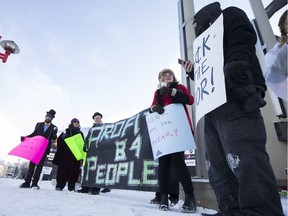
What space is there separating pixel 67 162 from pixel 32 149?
716 mm

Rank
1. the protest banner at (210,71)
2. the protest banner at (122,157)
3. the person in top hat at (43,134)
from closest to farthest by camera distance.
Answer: the protest banner at (210,71)
the protest banner at (122,157)
the person in top hat at (43,134)

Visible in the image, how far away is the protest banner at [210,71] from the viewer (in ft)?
4.62

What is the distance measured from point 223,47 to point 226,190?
908 mm

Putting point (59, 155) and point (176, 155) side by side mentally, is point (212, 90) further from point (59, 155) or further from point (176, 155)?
point (59, 155)

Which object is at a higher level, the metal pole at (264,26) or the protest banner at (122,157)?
the metal pole at (264,26)

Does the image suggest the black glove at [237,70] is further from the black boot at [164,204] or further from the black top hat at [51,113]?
the black top hat at [51,113]

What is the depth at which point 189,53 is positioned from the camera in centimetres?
404

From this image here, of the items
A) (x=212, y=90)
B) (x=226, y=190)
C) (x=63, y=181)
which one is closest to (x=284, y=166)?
(x=226, y=190)

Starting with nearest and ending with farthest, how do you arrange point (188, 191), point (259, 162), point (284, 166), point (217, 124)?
point (259, 162)
point (217, 124)
point (188, 191)
point (284, 166)

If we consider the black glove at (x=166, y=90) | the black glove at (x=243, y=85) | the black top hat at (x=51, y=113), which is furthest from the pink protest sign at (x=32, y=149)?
the black glove at (x=243, y=85)

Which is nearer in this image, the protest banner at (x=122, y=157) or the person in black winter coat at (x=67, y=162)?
the protest banner at (x=122, y=157)

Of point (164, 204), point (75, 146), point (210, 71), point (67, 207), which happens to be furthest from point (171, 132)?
point (75, 146)

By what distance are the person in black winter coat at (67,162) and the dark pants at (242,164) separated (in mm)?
3600

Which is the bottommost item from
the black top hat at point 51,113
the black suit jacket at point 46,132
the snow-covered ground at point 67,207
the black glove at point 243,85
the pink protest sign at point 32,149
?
the snow-covered ground at point 67,207
